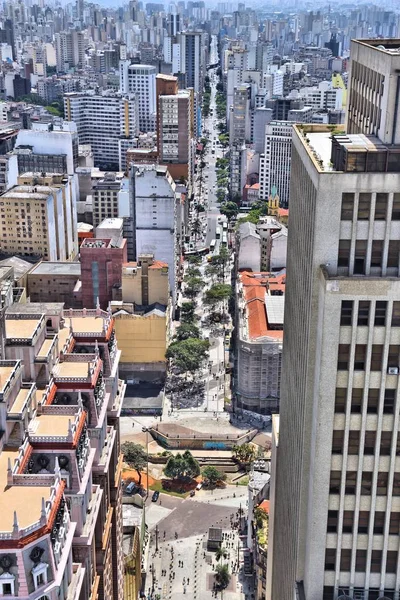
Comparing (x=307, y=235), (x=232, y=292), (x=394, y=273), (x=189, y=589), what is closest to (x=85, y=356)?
(x=307, y=235)

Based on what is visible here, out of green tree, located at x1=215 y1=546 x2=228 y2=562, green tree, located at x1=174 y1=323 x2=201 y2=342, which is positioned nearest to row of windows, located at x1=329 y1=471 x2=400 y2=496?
green tree, located at x1=215 y1=546 x2=228 y2=562

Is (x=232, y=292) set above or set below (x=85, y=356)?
Answer: below

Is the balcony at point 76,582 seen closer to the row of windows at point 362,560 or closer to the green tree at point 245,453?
the row of windows at point 362,560

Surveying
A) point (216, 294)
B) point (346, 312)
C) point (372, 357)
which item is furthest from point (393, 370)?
point (216, 294)

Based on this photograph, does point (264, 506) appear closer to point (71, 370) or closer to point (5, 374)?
point (71, 370)

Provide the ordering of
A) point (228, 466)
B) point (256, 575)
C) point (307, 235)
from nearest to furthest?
point (307, 235) → point (256, 575) → point (228, 466)

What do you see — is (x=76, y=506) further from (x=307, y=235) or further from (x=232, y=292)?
(x=232, y=292)

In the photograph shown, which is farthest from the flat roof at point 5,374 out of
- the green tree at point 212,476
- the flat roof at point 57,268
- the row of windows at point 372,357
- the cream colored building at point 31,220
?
the cream colored building at point 31,220

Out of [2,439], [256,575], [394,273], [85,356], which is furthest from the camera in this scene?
[256,575]
